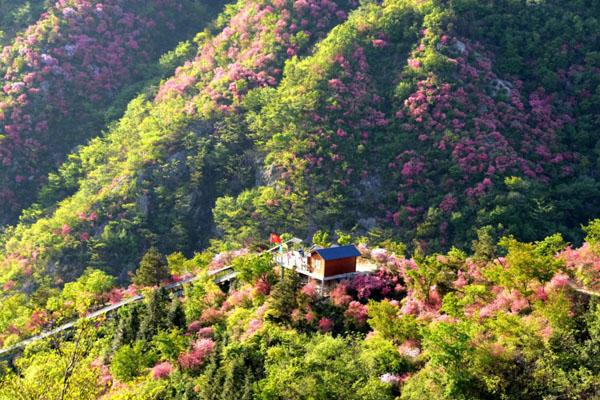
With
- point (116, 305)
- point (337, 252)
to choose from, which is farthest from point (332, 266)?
point (116, 305)

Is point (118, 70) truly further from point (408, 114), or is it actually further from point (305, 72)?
point (408, 114)

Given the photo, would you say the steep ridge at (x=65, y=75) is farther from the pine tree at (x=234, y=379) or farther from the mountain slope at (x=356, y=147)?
the pine tree at (x=234, y=379)

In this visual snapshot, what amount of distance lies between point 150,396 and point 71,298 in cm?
1898

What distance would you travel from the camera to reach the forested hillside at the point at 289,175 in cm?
3516

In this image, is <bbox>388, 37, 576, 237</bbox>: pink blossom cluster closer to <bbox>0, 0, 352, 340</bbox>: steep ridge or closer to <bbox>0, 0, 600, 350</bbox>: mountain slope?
<bbox>0, 0, 600, 350</bbox>: mountain slope

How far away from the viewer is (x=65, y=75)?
→ 83.1 meters

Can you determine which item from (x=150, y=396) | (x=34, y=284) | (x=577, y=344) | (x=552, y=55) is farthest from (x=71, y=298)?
(x=552, y=55)

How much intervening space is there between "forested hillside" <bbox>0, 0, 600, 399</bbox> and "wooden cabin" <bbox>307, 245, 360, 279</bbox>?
1230mm

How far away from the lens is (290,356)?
34281 mm

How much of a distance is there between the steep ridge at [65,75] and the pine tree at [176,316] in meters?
43.1

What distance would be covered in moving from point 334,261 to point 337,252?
0.62 meters

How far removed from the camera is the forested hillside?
35156mm

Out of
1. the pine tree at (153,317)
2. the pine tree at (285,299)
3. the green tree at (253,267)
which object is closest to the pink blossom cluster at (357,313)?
the pine tree at (285,299)

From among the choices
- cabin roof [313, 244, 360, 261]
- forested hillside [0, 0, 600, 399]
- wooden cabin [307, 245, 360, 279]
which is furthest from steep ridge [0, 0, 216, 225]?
cabin roof [313, 244, 360, 261]
